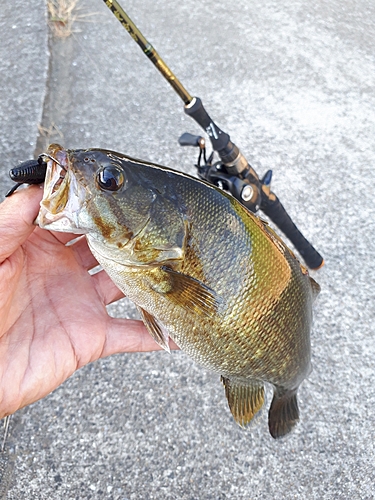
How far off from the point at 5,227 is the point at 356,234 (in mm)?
2146

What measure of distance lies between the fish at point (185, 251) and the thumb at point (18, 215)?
0.39 feet

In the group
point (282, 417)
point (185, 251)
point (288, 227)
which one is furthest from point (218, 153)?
point (282, 417)

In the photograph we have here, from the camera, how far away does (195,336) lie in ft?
4.35

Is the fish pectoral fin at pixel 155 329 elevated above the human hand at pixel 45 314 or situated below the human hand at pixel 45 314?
above

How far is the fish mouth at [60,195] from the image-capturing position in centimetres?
114

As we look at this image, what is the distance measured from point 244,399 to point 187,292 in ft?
1.50

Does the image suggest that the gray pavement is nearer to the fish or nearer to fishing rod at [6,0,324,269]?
the fish

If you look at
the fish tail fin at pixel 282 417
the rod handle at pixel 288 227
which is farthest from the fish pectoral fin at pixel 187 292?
the rod handle at pixel 288 227

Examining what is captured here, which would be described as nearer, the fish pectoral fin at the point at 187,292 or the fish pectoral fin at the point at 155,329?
the fish pectoral fin at the point at 187,292

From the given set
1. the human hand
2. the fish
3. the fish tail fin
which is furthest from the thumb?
the fish tail fin

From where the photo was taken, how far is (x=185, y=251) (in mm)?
1246

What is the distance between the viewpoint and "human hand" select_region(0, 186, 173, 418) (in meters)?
1.37

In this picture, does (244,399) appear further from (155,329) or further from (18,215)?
(18,215)

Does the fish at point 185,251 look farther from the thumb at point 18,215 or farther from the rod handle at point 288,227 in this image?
the rod handle at point 288,227
